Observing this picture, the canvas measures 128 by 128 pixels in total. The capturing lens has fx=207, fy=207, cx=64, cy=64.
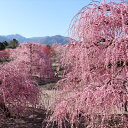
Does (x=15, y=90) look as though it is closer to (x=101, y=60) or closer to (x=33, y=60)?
(x=101, y=60)

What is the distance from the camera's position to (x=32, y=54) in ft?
50.5

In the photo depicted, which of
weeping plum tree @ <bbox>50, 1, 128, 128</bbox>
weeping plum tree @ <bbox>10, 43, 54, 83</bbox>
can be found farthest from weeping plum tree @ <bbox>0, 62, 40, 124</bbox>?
weeping plum tree @ <bbox>10, 43, 54, 83</bbox>

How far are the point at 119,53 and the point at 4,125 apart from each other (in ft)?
15.5

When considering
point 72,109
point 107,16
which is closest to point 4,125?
point 72,109

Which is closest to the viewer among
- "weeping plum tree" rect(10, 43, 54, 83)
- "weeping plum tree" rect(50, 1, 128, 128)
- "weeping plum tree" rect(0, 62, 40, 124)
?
"weeping plum tree" rect(50, 1, 128, 128)

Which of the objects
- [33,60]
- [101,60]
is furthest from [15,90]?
[33,60]

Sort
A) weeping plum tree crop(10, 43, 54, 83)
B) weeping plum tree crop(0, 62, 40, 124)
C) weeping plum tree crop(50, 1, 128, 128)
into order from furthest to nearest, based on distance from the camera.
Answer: weeping plum tree crop(10, 43, 54, 83)
weeping plum tree crop(0, 62, 40, 124)
weeping plum tree crop(50, 1, 128, 128)

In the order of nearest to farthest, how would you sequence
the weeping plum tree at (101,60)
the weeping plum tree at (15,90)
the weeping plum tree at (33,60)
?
the weeping plum tree at (101,60) → the weeping plum tree at (15,90) → the weeping plum tree at (33,60)

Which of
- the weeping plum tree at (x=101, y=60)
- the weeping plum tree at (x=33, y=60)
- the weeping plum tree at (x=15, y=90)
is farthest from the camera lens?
the weeping plum tree at (x=33, y=60)

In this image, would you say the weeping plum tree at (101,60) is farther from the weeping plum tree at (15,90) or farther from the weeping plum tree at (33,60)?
the weeping plum tree at (33,60)

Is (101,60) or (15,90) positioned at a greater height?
(101,60)

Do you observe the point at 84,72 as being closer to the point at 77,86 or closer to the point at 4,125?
the point at 77,86

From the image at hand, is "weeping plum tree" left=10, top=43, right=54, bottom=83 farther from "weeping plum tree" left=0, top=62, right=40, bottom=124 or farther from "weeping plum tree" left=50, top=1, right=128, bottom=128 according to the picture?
"weeping plum tree" left=50, top=1, right=128, bottom=128

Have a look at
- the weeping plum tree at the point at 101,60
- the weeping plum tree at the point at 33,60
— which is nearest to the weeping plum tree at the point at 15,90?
the weeping plum tree at the point at 101,60
